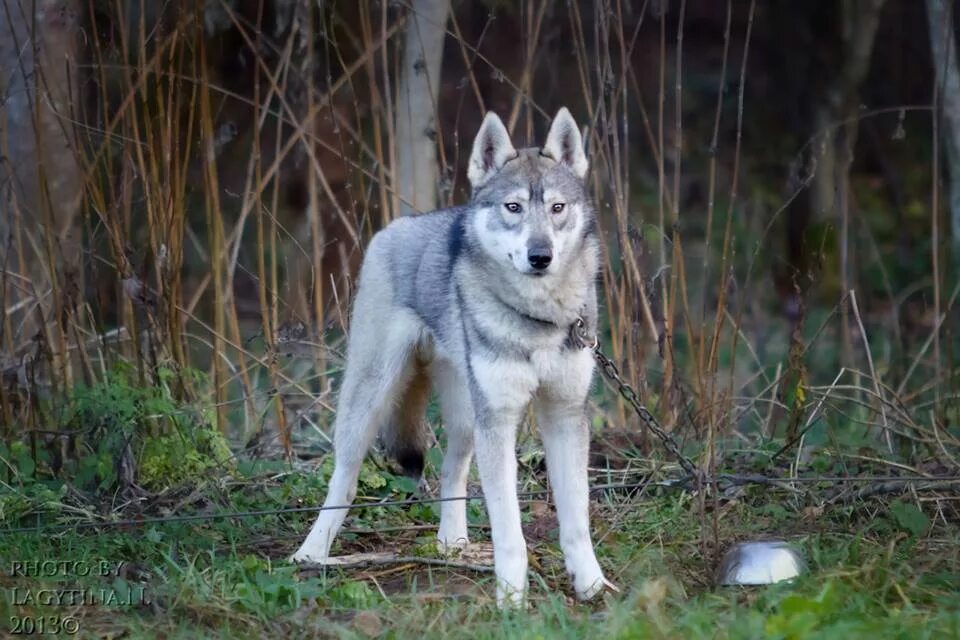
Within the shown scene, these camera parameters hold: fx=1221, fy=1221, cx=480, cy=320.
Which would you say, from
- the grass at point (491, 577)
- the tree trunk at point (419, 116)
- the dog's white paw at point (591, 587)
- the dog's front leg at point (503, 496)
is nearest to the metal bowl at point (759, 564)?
the grass at point (491, 577)

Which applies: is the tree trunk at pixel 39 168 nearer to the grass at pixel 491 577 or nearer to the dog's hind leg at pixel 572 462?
the grass at pixel 491 577

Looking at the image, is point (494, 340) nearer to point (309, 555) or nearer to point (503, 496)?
point (503, 496)

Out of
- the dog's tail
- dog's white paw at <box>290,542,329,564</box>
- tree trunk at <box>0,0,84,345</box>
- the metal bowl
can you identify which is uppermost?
tree trunk at <box>0,0,84,345</box>

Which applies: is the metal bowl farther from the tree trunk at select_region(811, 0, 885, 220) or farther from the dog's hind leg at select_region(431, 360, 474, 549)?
the tree trunk at select_region(811, 0, 885, 220)

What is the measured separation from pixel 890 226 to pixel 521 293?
9976mm

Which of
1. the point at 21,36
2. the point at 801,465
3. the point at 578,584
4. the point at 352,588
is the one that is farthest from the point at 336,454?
the point at 21,36

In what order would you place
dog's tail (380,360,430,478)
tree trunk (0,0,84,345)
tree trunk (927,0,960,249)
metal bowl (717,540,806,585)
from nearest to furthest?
1. metal bowl (717,540,806,585)
2. dog's tail (380,360,430,478)
3. tree trunk (0,0,84,345)
4. tree trunk (927,0,960,249)

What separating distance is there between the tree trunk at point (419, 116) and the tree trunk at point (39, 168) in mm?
1654

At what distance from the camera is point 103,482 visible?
5527 millimetres

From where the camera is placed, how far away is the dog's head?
4.29m

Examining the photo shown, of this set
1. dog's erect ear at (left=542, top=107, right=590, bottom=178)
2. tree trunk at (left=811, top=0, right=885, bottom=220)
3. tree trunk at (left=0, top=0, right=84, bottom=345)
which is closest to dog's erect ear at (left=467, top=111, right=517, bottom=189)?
dog's erect ear at (left=542, top=107, right=590, bottom=178)

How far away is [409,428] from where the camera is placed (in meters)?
5.20

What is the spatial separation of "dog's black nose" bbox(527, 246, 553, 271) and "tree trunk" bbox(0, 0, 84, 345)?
96.6 inches

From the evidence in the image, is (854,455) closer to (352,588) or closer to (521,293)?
(521,293)
